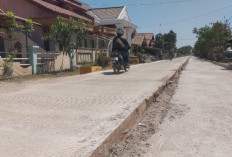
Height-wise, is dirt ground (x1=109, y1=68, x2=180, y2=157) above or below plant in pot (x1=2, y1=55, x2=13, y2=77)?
below

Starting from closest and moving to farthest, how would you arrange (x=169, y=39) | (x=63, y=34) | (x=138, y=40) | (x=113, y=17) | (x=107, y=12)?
(x=63, y=34) < (x=113, y=17) < (x=107, y=12) < (x=138, y=40) < (x=169, y=39)

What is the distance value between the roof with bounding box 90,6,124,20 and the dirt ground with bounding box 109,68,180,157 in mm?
28460

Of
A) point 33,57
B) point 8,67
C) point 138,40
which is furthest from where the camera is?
point 138,40

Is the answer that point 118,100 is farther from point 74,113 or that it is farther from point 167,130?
point 167,130

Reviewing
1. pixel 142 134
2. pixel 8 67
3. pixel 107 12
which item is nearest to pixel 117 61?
pixel 8 67

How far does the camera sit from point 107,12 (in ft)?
109

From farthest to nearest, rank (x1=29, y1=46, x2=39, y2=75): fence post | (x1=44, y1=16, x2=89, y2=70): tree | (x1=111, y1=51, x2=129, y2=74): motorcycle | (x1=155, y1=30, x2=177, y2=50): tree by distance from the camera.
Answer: (x1=155, y1=30, x2=177, y2=50): tree
(x1=44, y1=16, x2=89, y2=70): tree
(x1=29, y1=46, x2=39, y2=75): fence post
(x1=111, y1=51, x2=129, y2=74): motorcycle

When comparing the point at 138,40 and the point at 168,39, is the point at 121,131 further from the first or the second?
the point at 168,39

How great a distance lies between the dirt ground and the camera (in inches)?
101

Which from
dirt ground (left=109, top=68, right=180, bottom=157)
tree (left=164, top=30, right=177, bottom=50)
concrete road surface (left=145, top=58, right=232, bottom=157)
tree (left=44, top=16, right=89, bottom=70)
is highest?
tree (left=164, top=30, right=177, bottom=50)

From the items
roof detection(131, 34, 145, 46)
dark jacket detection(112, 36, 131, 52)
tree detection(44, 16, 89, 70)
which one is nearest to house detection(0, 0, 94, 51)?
tree detection(44, 16, 89, 70)

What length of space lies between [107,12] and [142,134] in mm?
31644

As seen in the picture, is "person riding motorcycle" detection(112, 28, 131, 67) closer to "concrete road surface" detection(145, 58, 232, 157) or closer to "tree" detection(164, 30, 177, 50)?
"concrete road surface" detection(145, 58, 232, 157)

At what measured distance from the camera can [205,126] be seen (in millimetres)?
3383
